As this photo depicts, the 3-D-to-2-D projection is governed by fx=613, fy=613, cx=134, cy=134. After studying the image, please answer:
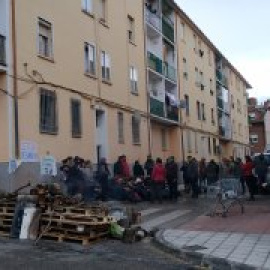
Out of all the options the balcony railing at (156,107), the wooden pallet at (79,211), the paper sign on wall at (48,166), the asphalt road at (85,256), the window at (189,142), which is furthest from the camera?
the window at (189,142)

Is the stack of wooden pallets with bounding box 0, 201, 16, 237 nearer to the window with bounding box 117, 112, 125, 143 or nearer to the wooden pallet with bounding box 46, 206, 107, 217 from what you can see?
the wooden pallet with bounding box 46, 206, 107, 217

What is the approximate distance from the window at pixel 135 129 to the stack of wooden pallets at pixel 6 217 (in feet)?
53.3

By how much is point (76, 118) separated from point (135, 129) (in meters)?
7.12

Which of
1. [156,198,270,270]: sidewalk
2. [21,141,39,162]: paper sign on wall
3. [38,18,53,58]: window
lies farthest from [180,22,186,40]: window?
[156,198,270,270]: sidewalk

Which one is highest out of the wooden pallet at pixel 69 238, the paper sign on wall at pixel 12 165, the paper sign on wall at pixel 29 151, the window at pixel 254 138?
the window at pixel 254 138

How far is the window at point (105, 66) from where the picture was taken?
2704 cm

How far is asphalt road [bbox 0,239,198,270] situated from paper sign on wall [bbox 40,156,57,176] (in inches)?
310

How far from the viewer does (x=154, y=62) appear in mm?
35562

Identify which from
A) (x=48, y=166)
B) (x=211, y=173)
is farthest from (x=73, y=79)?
(x=211, y=173)

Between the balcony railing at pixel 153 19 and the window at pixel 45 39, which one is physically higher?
the balcony railing at pixel 153 19

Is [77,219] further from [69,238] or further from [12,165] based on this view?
[12,165]

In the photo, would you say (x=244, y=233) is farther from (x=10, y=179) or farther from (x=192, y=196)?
(x=192, y=196)

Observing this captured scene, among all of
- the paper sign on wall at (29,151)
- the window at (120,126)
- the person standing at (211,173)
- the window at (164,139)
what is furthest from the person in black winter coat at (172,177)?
the window at (164,139)

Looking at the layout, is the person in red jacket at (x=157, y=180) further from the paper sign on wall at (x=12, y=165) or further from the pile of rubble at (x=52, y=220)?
the pile of rubble at (x=52, y=220)
